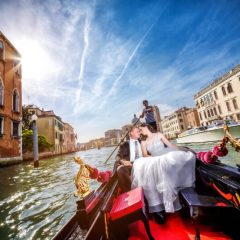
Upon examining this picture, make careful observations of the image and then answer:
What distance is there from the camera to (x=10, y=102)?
14211 millimetres

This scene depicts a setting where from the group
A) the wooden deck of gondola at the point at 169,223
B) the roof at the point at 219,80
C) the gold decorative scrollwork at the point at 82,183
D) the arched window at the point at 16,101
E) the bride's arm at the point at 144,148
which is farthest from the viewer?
the roof at the point at 219,80

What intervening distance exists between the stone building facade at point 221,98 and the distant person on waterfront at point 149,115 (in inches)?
905

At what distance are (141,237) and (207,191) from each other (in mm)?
1087

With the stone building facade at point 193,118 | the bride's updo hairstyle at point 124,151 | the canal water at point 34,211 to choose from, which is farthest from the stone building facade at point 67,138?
the bride's updo hairstyle at point 124,151

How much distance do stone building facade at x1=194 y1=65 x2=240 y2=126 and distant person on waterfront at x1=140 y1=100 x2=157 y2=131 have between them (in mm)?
22989

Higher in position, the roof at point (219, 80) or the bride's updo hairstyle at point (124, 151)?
the roof at point (219, 80)

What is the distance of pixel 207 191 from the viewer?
89.5 inches

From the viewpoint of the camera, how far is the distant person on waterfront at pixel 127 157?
8.54ft

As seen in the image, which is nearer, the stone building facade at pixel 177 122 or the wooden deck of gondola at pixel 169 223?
the wooden deck of gondola at pixel 169 223

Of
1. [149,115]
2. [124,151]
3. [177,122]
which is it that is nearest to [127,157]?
[124,151]

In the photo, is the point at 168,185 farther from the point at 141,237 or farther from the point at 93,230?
the point at 93,230

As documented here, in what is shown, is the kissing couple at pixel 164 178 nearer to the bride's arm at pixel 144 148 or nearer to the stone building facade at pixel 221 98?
the bride's arm at pixel 144 148

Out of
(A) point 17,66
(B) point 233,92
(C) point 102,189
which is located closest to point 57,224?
(C) point 102,189

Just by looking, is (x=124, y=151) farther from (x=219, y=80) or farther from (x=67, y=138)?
(x=67, y=138)
